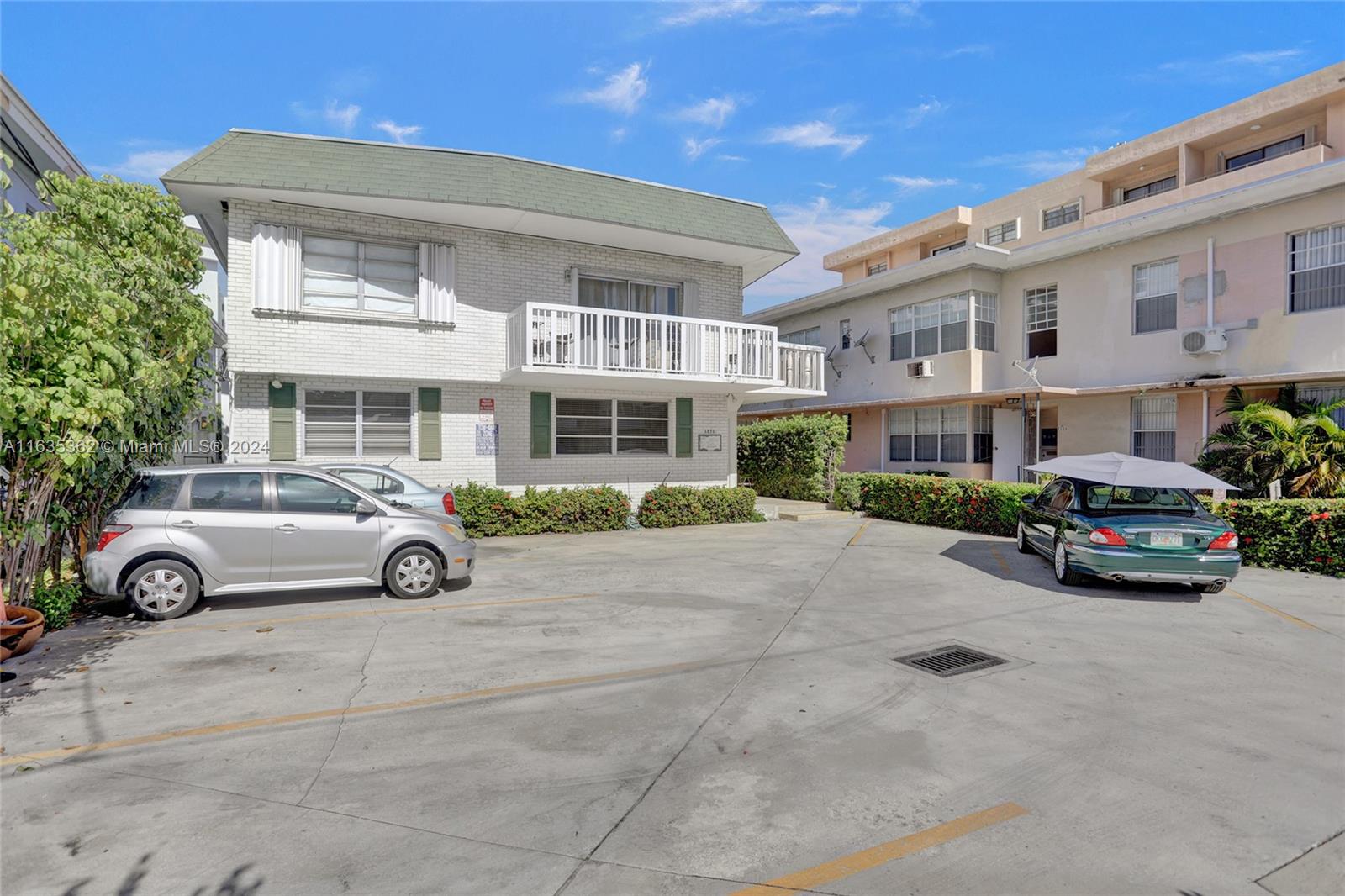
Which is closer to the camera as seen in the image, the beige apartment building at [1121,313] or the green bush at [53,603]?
the green bush at [53,603]

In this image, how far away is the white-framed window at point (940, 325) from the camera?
2019cm

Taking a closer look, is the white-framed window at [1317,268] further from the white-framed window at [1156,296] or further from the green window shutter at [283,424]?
the green window shutter at [283,424]

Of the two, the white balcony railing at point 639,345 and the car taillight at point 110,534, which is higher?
the white balcony railing at point 639,345

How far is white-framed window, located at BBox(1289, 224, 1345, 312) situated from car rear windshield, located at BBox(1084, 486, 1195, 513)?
324 inches

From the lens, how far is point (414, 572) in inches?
333

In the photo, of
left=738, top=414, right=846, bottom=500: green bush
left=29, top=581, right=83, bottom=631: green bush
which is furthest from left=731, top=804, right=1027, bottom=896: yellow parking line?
left=738, top=414, right=846, bottom=500: green bush

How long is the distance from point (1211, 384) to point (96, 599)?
1934 cm

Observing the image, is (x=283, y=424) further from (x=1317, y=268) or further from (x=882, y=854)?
(x=1317, y=268)

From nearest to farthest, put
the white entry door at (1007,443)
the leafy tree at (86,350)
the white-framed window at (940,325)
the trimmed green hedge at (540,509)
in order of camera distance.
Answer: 1. the leafy tree at (86,350)
2. the trimmed green hedge at (540,509)
3. the white entry door at (1007,443)
4. the white-framed window at (940,325)

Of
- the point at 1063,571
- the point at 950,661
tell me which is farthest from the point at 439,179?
the point at 1063,571

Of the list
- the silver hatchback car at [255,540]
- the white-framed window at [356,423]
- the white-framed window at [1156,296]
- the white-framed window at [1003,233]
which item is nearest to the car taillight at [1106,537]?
the silver hatchback car at [255,540]

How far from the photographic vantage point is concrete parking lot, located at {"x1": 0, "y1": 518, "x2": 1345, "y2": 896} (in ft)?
10.5

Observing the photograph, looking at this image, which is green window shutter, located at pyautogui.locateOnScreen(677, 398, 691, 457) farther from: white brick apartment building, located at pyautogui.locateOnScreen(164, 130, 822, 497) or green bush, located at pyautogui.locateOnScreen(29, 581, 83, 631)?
green bush, located at pyautogui.locateOnScreen(29, 581, 83, 631)

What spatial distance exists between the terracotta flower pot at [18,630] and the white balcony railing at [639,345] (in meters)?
8.25
